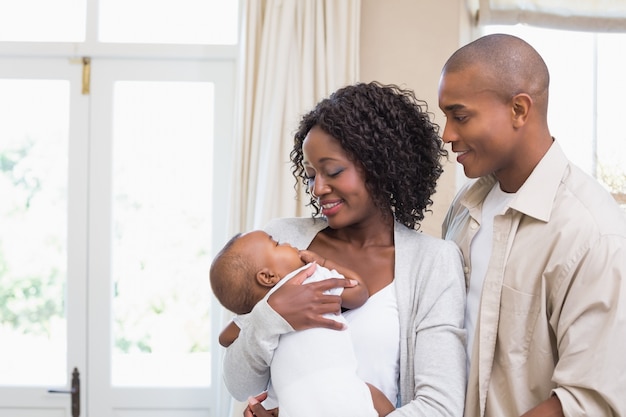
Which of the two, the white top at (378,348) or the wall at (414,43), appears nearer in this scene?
the white top at (378,348)

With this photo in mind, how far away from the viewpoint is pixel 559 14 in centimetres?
333

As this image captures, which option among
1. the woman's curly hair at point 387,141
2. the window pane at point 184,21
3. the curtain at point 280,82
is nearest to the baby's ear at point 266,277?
the woman's curly hair at point 387,141

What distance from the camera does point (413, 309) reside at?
5.35 ft

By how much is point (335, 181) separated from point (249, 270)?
0.28 metres

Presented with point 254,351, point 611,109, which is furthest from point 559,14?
point 254,351

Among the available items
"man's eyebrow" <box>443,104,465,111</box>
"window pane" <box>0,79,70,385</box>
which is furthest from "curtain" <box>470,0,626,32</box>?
"window pane" <box>0,79,70,385</box>

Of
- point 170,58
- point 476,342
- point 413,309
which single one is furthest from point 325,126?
point 170,58

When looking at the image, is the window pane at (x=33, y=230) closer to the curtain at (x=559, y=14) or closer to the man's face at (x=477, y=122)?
the curtain at (x=559, y=14)

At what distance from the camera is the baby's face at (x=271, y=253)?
5.31 ft

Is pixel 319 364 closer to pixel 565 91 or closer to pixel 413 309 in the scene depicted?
pixel 413 309

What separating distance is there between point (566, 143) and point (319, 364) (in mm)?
2312

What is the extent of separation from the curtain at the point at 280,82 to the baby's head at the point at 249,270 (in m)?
1.52

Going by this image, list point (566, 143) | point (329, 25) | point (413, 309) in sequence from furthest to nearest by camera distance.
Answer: point (566, 143), point (329, 25), point (413, 309)

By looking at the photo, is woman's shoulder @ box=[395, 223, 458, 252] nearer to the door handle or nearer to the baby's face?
the baby's face
